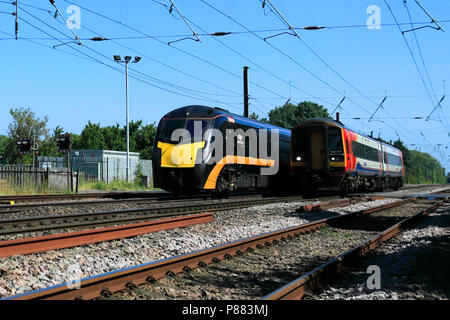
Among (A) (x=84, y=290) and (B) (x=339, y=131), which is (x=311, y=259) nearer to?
(A) (x=84, y=290)

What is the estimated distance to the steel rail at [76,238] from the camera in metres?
6.57

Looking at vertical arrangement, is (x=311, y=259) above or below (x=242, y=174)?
below

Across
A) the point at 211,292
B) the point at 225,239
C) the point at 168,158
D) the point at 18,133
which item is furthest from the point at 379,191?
the point at 18,133

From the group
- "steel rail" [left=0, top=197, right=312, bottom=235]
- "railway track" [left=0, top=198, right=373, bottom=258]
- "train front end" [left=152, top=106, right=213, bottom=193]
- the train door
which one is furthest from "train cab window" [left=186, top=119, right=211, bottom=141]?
the train door

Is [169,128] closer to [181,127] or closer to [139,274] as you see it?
[181,127]

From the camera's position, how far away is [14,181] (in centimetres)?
2220

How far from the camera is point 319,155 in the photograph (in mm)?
20688

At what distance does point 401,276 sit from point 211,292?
8.63 feet

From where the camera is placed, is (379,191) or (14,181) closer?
(14,181)

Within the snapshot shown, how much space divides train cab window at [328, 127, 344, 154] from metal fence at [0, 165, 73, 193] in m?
13.4

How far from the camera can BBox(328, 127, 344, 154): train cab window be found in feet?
66.0

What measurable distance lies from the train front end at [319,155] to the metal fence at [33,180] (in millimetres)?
11982

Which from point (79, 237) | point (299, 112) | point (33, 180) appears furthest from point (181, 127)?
point (299, 112)

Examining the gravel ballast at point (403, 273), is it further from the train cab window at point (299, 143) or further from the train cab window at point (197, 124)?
the train cab window at point (299, 143)
